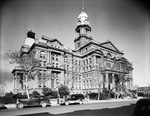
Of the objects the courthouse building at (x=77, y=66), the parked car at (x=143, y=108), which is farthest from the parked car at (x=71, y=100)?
the parked car at (x=143, y=108)

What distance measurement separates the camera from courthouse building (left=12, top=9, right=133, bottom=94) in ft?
130

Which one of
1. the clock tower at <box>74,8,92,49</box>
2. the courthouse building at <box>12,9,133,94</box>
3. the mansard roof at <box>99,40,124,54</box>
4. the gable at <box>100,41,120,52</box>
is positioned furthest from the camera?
the clock tower at <box>74,8,92,49</box>

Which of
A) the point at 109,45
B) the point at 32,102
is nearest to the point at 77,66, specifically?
the point at 109,45

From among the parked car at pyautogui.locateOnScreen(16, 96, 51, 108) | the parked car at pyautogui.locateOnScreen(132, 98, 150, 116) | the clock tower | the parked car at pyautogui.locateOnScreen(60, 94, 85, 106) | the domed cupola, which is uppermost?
the domed cupola

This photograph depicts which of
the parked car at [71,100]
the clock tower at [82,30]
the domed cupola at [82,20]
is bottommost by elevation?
the parked car at [71,100]

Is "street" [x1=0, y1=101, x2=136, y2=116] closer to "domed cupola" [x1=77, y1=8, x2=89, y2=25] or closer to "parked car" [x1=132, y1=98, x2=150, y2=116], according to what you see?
"parked car" [x1=132, y1=98, x2=150, y2=116]

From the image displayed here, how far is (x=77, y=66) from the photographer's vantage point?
5272cm

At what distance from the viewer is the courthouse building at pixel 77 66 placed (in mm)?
39500

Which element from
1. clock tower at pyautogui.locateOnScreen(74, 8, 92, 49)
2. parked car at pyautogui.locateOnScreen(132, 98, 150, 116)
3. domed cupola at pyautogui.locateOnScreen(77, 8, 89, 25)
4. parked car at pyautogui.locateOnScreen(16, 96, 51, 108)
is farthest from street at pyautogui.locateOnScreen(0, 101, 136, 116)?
domed cupola at pyautogui.locateOnScreen(77, 8, 89, 25)

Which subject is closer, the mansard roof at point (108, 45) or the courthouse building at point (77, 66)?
the courthouse building at point (77, 66)

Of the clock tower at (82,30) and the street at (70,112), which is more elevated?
the clock tower at (82,30)

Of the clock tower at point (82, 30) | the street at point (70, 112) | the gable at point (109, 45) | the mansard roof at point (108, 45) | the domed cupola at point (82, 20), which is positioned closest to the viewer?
the street at point (70, 112)

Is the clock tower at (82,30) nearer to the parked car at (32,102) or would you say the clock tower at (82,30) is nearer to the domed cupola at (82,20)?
the domed cupola at (82,20)

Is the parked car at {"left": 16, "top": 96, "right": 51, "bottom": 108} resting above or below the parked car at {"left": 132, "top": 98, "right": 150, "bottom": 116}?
below
